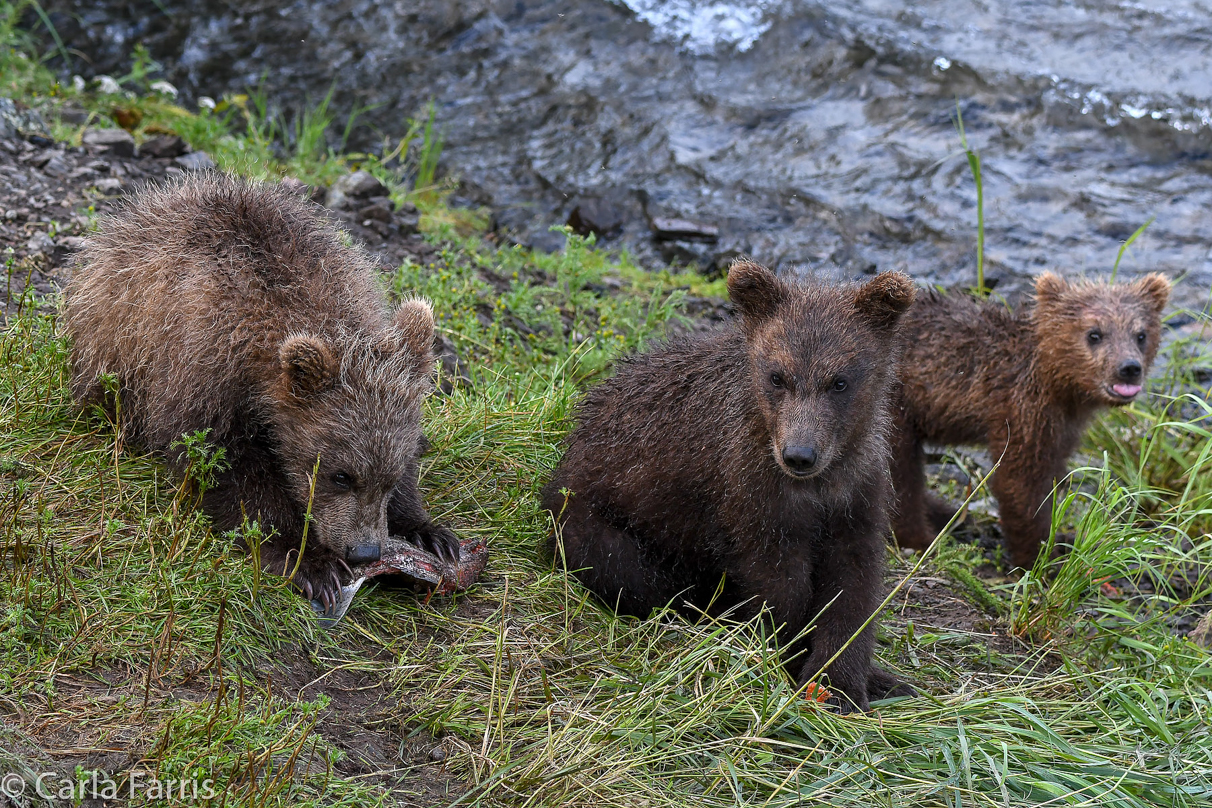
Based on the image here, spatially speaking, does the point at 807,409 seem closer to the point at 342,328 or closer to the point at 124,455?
the point at 342,328

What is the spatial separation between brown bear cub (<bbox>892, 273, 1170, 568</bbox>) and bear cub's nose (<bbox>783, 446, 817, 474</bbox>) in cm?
269

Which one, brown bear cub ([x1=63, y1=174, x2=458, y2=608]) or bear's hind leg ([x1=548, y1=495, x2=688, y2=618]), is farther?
bear's hind leg ([x1=548, y1=495, x2=688, y2=618])

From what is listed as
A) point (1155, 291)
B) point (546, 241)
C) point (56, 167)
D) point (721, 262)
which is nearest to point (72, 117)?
point (56, 167)

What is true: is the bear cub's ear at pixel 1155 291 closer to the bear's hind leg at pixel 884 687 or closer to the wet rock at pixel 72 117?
the bear's hind leg at pixel 884 687

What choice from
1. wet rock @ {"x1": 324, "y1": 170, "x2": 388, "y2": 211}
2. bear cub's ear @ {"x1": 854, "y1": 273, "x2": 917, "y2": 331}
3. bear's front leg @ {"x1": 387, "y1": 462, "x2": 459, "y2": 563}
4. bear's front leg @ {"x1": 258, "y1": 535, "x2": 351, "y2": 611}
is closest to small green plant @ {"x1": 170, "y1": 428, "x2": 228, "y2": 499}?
bear's front leg @ {"x1": 258, "y1": 535, "x2": 351, "y2": 611}

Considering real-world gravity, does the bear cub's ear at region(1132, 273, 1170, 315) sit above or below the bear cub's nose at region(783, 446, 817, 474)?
below

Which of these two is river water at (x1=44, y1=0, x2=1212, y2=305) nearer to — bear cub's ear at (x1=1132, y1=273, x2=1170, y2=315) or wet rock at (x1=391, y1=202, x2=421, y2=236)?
wet rock at (x1=391, y1=202, x2=421, y2=236)

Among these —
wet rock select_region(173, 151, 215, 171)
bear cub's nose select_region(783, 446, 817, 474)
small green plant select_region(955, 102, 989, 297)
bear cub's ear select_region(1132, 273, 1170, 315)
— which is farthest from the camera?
wet rock select_region(173, 151, 215, 171)

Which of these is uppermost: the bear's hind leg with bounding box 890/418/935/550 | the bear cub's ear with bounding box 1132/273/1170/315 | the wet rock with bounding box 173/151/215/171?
the bear cub's ear with bounding box 1132/273/1170/315

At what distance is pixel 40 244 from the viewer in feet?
21.8

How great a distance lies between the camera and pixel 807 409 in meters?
4.56

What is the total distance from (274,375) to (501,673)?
4.99ft

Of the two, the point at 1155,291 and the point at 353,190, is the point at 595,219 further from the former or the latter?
the point at 1155,291

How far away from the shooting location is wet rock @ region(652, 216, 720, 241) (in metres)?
10.2
